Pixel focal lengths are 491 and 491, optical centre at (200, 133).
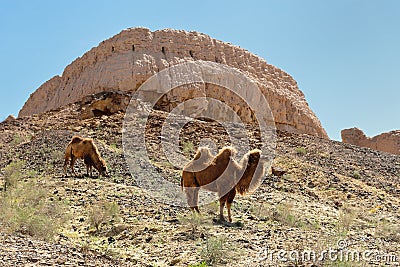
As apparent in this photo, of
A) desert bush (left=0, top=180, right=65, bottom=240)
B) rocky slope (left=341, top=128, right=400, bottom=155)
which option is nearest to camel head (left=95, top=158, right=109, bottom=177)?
desert bush (left=0, top=180, right=65, bottom=240)

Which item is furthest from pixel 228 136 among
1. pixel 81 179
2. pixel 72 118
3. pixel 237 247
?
pixel 237 247

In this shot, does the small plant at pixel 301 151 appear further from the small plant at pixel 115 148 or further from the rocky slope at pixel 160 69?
the rocky slope at pixel 160 69

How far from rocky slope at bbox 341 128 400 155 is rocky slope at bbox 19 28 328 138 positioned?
14.8 feet

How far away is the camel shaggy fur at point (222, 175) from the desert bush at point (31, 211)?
319 centimetres

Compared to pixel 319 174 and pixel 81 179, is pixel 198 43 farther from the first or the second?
pixel 81 179

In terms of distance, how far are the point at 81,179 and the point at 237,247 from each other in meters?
9.02

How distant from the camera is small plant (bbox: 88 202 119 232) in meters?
11.1

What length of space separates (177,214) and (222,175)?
149 centimetres

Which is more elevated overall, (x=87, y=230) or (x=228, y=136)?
(x=228, y=136)

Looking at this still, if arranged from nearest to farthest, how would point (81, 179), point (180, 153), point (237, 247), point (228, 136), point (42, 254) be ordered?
point (42, 254) → point (237, 247) → point (81, 179) → point (180, 153) → point (228, 136)

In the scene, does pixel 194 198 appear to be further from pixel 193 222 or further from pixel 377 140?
pixel 377 140

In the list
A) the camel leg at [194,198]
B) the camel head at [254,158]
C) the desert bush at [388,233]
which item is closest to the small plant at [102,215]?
the camel leg at [194,198]

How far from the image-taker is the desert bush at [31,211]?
907 centimetres

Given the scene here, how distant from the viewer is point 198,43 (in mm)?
41844
